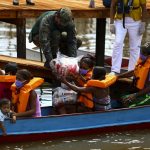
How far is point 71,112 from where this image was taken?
32.9 ft

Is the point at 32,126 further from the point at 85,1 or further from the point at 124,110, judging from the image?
the point at 85,1

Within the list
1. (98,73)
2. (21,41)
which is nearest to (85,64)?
(98,73)

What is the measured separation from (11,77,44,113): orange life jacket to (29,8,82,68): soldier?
135 centimetres

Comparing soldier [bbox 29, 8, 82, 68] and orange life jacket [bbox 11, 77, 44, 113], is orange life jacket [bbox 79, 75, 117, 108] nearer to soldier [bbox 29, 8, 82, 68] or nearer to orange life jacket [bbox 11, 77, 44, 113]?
orange life jacket [bbox 11, 77, 44, 113]

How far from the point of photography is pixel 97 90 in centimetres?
972

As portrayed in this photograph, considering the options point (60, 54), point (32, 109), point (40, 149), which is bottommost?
point (40, 149)

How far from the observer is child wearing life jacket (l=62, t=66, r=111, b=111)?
9.59 m

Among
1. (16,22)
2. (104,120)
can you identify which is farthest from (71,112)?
(16,22)

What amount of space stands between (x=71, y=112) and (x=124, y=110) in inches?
33.2

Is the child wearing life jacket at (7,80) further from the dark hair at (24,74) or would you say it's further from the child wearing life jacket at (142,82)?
the child wearing life jacket at (142,82)

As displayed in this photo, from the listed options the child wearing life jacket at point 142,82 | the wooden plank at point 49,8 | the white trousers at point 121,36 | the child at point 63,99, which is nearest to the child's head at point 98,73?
the child at point 63,99

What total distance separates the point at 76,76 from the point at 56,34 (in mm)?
930

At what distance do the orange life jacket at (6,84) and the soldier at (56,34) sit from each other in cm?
127

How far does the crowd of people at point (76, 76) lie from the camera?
9.36 m
